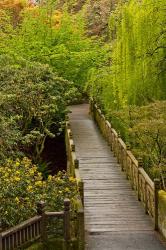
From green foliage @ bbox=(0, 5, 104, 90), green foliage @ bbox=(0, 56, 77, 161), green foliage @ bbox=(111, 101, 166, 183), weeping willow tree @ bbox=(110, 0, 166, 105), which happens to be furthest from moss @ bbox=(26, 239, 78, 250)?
green foliage @ bbox=(0, 5, 104, 90)

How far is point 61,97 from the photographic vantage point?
82.8 ft

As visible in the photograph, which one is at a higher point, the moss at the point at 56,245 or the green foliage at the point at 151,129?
the green foliage at the point at 151,129

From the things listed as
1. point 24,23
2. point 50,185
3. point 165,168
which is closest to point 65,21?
point 24,23

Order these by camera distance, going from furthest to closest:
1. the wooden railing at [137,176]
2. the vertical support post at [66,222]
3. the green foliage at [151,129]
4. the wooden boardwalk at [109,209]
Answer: the green foliage at [151,129], the wooden railing at [137,176], the wooden boardwalk at [109,209], the vertical support post at [66,222]

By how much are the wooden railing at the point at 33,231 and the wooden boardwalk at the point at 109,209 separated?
4.56ft

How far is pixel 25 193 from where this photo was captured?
11984 mm

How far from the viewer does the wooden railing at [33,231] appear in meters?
10.6

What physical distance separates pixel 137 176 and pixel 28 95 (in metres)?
6.89

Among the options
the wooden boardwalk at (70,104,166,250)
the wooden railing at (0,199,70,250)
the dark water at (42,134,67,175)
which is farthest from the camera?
the dark water at (42,134,67,175)

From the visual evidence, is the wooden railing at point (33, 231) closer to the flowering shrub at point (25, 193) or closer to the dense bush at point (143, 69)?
the flowering shrub at point (25, 193)

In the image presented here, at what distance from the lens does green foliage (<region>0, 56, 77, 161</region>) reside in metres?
19.8

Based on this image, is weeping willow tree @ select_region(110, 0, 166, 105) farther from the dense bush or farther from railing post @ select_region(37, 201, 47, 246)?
railing post @ select_region(37, 201, 47, 246)

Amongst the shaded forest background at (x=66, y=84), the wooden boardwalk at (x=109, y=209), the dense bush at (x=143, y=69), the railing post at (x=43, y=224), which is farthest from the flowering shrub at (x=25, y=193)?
the dense bush at (x=143, y=69)

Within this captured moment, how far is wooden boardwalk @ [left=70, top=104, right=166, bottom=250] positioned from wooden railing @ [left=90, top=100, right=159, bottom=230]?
248 millimetres
